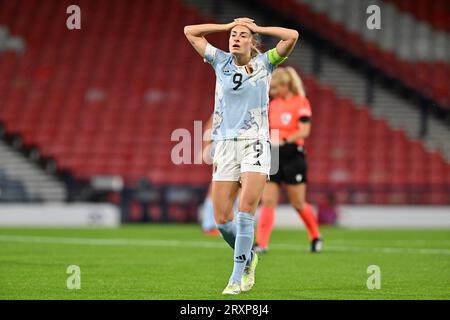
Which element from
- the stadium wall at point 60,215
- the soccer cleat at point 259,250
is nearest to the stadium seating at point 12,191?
the stadium wall at point 60,215

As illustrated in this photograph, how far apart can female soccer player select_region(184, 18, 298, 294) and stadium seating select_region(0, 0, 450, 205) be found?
1350cm

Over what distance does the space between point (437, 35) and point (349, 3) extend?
2.74 meters

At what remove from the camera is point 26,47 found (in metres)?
26.4

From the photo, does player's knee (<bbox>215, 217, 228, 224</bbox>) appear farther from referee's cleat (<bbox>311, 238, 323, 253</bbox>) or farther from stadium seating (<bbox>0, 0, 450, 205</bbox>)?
stadium seating (<bbox>0, 0, 450, 205</bbox>)

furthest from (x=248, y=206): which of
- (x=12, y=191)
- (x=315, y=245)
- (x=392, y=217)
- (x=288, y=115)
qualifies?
(x=392, y=217)

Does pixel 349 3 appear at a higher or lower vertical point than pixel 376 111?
higher

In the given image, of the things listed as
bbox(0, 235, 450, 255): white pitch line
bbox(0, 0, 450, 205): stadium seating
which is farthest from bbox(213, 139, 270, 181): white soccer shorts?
bbox(0, 0, 450, 205): stadium seating

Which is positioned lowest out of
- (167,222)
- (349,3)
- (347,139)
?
(167,222)

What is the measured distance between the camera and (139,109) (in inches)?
964

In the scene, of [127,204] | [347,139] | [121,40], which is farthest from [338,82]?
[127,204]

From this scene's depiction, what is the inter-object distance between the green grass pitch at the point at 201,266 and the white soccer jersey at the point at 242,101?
1.31 meters
